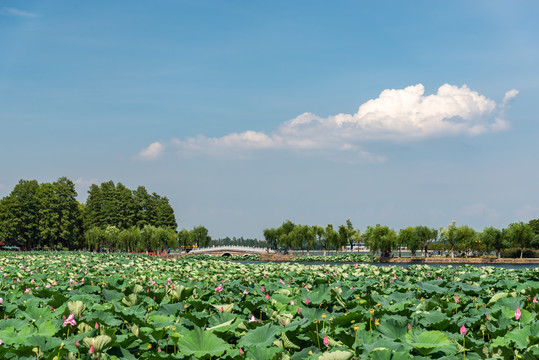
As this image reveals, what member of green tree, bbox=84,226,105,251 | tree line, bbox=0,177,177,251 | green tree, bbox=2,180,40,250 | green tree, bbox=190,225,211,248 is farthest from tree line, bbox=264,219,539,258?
green tree, bbox=2,180,40,250

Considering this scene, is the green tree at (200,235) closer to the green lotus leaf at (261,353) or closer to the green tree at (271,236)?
the green tree at (271,236)

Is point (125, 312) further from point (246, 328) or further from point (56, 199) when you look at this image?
point (56, 199)

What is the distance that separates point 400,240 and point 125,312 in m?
76.0

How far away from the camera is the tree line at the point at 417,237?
7606 cm

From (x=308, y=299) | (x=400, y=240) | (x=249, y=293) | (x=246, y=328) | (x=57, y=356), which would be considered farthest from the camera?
(x=400, y=240)

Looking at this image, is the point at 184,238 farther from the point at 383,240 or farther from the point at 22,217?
the point at 383,240

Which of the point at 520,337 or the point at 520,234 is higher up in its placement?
the point at 520,234

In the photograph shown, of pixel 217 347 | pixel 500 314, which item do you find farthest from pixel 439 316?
pixel 217 347

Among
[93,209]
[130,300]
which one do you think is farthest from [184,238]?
[130,300]

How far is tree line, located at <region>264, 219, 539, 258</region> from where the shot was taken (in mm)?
76062

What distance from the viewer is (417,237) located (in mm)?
78625

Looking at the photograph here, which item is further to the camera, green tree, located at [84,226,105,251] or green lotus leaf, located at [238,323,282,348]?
green tree, located at [84,226,105,251]

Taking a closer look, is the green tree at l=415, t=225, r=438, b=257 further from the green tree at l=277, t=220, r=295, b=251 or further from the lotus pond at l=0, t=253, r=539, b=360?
the lotus pond at l=0, t=253, r=539, b=360

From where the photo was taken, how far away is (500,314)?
6.03 m
